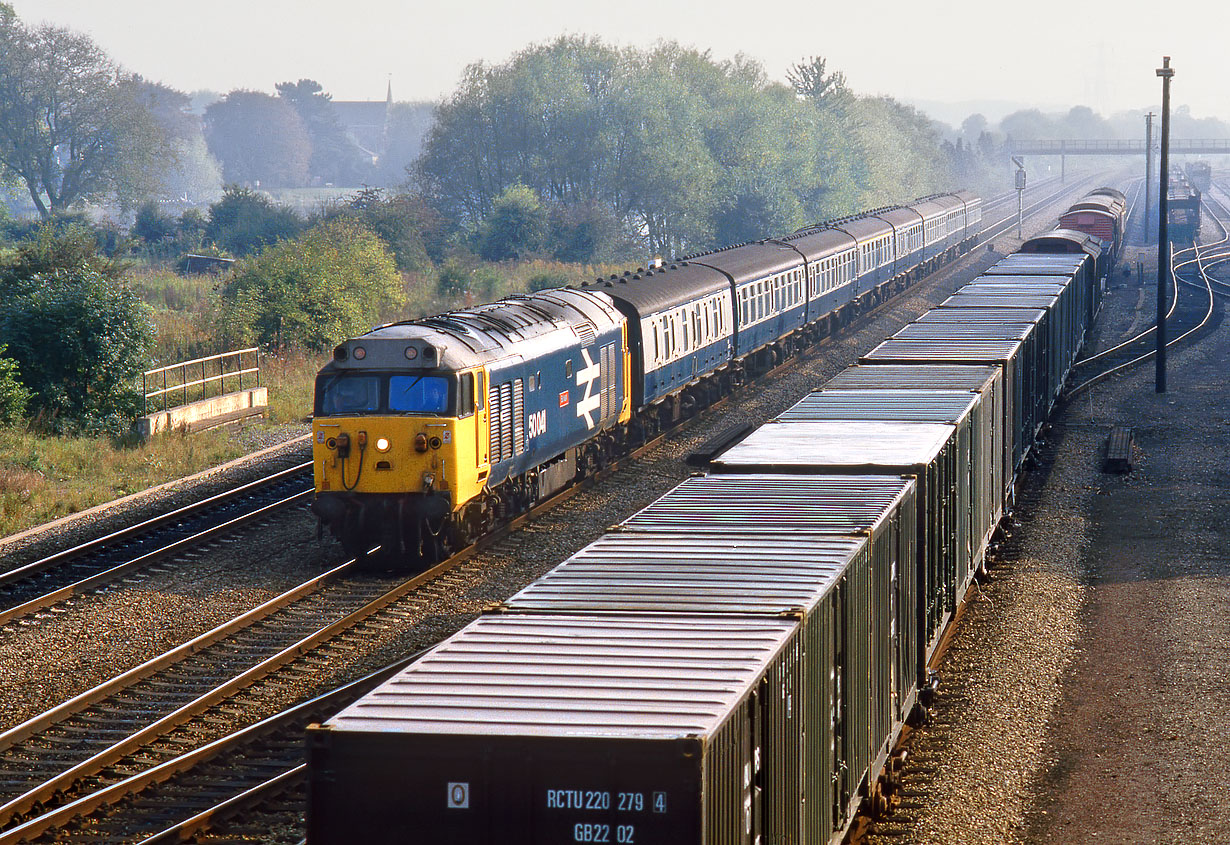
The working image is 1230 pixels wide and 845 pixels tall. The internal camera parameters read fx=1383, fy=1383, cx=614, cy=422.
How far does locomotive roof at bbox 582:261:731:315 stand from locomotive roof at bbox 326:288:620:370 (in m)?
1.37

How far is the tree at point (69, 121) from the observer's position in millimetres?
91125

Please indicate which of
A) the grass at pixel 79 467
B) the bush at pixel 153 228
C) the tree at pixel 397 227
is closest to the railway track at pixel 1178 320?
the grass at pixel 79 467

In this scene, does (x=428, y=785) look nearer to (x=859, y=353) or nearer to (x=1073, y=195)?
(x=859, y=353)

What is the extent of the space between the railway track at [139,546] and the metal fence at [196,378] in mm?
6694

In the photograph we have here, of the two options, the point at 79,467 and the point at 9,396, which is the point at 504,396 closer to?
the point at 79,467

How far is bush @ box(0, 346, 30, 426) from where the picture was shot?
92.4 ft

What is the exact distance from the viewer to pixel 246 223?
73.6m

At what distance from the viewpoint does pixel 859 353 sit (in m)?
43.0

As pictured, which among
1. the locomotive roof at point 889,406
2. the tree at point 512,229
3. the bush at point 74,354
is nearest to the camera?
the locomotive roof at point 889,406

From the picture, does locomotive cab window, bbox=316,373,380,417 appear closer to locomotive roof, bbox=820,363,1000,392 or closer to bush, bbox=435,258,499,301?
locomotive roof, bbox=820,363,1000,392

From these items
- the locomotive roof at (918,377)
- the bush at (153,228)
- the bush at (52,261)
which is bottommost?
the locomotive roof at (918,377)

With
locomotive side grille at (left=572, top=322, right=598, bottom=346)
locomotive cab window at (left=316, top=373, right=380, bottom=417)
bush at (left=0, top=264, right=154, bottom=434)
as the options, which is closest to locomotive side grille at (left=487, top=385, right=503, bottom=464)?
locomotive cab window at (left=316, top=373, right=380, bottom=417)

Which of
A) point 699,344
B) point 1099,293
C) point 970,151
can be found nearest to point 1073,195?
point 970,151

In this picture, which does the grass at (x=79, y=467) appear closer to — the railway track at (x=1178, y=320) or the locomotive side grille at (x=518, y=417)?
the locomotive side grille at (x=518, y=417)
